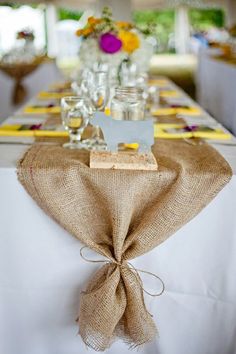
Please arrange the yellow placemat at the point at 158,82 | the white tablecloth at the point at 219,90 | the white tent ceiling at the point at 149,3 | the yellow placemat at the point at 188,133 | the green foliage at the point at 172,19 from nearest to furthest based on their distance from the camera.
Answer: the yellow placemat at the point at 188,133, the yellow placemat at the point at 158,82, the white tablecloth at the point at 219,90, the white tent ceiling at the point at 149,3, the green foliage at the point at 172,19

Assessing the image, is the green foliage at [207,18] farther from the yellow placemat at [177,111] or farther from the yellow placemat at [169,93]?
the yellow placemat at [177,111]

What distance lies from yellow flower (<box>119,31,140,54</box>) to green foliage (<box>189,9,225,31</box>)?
1237 centimetres

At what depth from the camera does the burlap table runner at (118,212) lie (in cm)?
105

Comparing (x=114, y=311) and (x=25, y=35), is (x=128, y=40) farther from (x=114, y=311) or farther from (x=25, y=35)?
(x=25, y=35)

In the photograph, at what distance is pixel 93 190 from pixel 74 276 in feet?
0.79

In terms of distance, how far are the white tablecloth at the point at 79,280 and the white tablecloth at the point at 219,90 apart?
1.61 m

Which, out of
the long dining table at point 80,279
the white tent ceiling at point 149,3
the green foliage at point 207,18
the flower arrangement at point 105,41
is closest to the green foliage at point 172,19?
the green foliage at point 207,18

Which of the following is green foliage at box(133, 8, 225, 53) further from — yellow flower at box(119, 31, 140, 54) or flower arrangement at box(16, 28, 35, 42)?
yellow flower at box(119, 31, 140, 54)

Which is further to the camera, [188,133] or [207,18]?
[207,18]

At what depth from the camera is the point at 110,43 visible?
6.17 ft

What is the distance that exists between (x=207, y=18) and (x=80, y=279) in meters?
13.7

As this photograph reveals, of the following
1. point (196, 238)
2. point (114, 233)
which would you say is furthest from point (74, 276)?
point (196, 238)

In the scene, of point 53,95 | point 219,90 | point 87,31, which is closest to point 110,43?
point 87,31

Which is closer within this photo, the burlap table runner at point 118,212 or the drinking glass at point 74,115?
the burlap table runner at point 118,212
